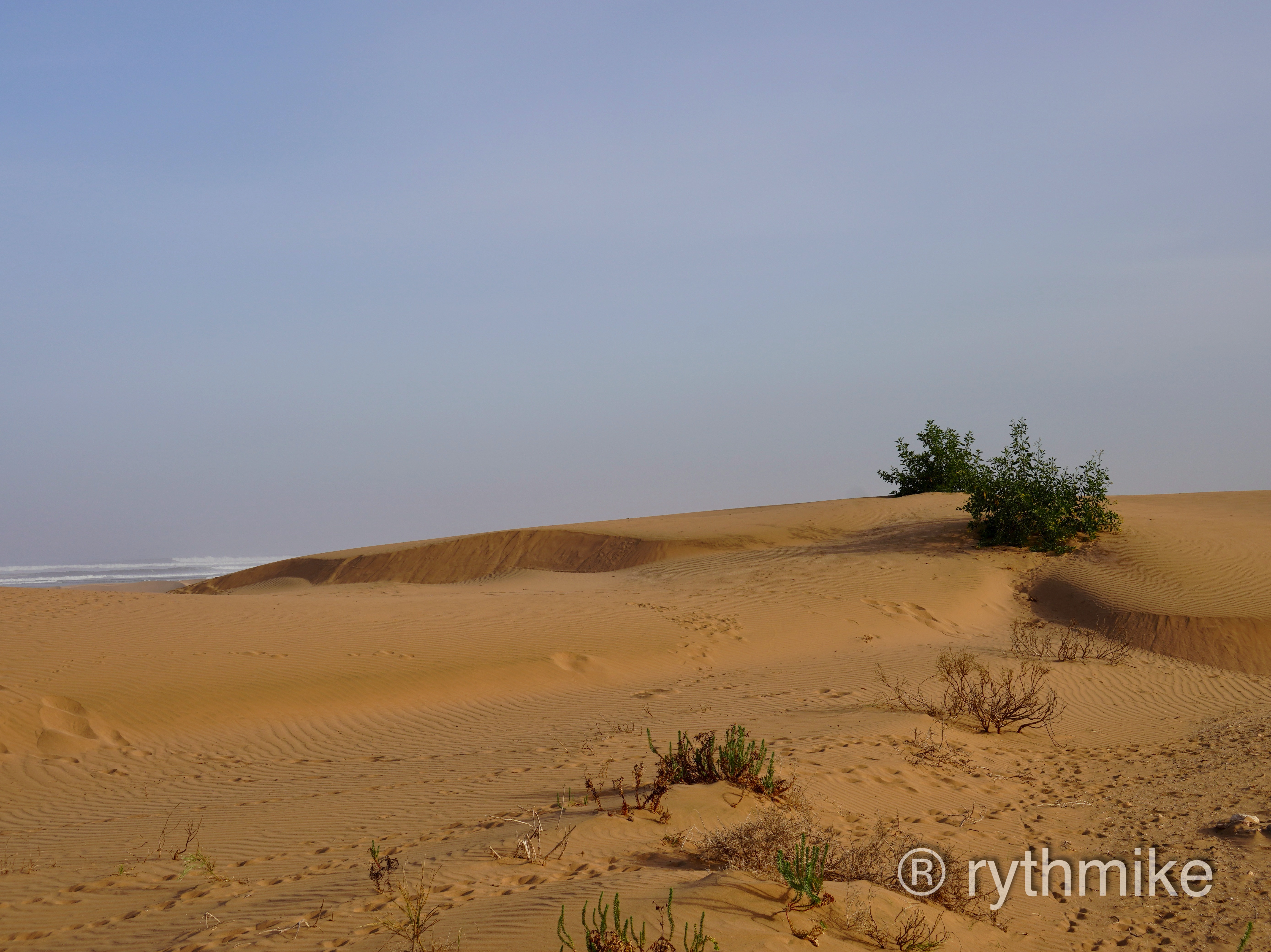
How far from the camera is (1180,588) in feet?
52.3

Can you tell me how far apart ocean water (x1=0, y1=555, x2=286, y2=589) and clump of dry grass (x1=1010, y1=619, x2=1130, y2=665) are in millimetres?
42566

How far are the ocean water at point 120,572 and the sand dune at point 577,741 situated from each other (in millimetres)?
38257

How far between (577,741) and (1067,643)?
8.69m

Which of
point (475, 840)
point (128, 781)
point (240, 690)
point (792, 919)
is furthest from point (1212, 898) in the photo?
point (240, 690)

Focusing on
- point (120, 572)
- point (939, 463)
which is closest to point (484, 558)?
point (939, 463)

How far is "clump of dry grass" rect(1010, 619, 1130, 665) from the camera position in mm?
12875

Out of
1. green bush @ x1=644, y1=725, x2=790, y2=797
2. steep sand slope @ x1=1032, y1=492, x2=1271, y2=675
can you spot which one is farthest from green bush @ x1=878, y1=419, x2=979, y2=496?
green bush @ x1=644, y1=725, x2=790, y2=797

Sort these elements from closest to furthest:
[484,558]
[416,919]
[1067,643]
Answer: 1. [416,919]
2. [1067,643]
3. [484,558]

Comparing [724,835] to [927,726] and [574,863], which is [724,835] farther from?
[927,726]

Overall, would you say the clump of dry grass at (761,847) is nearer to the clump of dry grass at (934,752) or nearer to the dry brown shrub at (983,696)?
the clump of dry grass at (934,752)

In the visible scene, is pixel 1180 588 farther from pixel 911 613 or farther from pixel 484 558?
pixel 484 558

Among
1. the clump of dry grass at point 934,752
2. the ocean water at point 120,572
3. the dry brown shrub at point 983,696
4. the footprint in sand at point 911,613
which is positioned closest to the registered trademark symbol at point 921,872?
the clump of dry grass at point 934,752

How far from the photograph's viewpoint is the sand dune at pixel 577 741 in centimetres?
440

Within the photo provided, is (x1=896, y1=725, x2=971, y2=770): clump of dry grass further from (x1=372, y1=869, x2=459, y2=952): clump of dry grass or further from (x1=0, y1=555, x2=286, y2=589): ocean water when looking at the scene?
(x1=0, y1=555, x2=286, y2=589): ocean water
